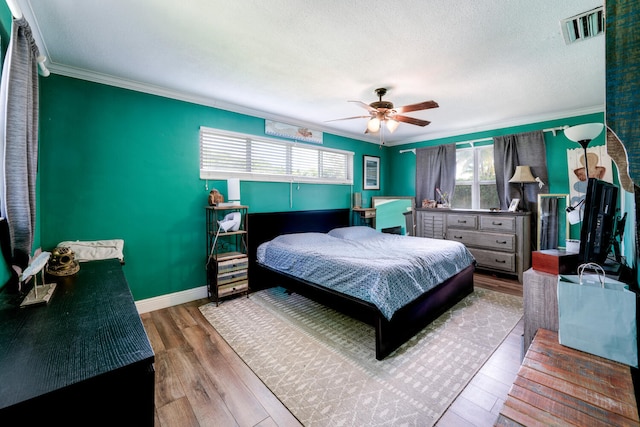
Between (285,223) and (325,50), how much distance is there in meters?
2.44

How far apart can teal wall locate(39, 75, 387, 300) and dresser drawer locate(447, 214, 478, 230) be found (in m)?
3.48

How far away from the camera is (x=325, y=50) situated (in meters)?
2.22

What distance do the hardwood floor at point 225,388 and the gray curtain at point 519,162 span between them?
2.62m

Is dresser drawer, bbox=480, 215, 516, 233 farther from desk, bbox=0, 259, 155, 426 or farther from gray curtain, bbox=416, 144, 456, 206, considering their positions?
desk, bbox=0, 259, 155, 426

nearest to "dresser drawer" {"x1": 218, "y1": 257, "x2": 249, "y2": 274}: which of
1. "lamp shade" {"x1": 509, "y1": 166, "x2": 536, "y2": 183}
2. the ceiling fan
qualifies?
the ceiling fan

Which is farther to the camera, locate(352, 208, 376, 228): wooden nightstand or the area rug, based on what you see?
locate(352, 208, 376, 228): wooden nightstand

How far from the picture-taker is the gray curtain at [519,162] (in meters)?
4.04

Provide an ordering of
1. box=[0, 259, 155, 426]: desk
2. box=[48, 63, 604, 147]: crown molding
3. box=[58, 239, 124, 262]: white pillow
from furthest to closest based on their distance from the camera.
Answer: box=[48, 63, 604, 147]: crown molding
box=[58, 239, 124, 262]: white pillow
box=[0, 259, 155, 426]: desk

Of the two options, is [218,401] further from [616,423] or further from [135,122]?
[135,122]

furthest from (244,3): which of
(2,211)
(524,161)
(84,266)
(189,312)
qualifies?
(524,161)

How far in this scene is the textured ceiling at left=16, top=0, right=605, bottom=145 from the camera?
1760 millimetres

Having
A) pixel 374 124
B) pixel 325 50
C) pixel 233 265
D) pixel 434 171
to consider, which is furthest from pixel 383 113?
pixel 434 171

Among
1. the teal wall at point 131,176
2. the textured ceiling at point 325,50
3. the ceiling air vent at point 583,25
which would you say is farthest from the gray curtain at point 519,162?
the teal wall at point 131,176

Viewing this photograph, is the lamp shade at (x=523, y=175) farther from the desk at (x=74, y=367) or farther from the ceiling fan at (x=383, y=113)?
the desk at (x=74, y=367)
